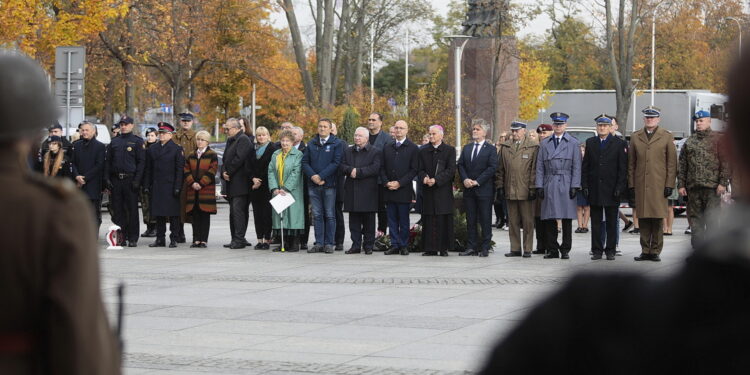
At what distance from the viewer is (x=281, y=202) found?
18.7 metres

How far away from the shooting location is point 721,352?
1589 mm

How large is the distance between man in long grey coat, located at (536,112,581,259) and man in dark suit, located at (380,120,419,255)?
6.10 feet

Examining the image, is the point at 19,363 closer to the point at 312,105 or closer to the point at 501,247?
the point at 501,247

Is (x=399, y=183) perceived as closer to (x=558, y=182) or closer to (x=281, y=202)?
(x=281, y=202)

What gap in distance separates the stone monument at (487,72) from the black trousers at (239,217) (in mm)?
15929

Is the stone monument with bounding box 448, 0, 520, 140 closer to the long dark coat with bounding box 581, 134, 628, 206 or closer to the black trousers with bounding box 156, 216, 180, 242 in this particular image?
the black trousers with bounding box 156, 216, 180, 242

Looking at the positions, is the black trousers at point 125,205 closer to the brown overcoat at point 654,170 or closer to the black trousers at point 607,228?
the black trousers at point 607,228

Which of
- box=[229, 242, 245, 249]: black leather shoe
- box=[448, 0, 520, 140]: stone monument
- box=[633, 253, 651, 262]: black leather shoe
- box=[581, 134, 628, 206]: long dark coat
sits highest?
box=[448, 0, 520, 140]: stone monument

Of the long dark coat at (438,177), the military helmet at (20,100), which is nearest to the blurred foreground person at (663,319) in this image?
the military helmet at (20,100)

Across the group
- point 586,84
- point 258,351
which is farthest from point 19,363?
point 586,84

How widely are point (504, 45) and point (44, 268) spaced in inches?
1342

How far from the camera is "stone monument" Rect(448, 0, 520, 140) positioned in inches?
1391

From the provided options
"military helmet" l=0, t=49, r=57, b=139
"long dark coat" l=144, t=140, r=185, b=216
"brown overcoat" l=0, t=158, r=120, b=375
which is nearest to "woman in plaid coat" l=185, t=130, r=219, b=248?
"long dark coat" l=144, t=140, r=185, b=216

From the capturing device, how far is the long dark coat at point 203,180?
19.8 m
